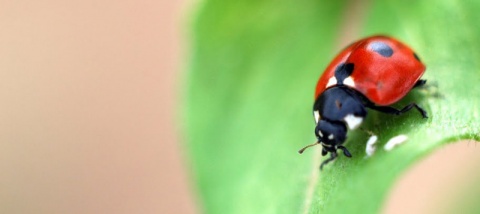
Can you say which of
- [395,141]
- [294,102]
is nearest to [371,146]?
[395,141]

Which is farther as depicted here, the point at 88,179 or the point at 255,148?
the point at 88,179

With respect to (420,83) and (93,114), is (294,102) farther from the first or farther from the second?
(93,114)

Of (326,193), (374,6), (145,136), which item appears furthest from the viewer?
(145,136)

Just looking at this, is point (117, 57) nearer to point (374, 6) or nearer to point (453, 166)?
point (453, 166)

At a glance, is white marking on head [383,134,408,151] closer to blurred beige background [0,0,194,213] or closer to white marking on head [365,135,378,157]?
white marking on head [365,135,378,157]

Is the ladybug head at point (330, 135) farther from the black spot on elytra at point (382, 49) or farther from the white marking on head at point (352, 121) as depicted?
the black spot on elytra at point (382, 49)

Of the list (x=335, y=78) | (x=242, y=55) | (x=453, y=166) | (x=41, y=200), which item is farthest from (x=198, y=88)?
(x=41, y=200)

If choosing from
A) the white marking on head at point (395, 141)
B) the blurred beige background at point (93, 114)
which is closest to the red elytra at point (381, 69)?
the white marking on head at point (395, 141)
